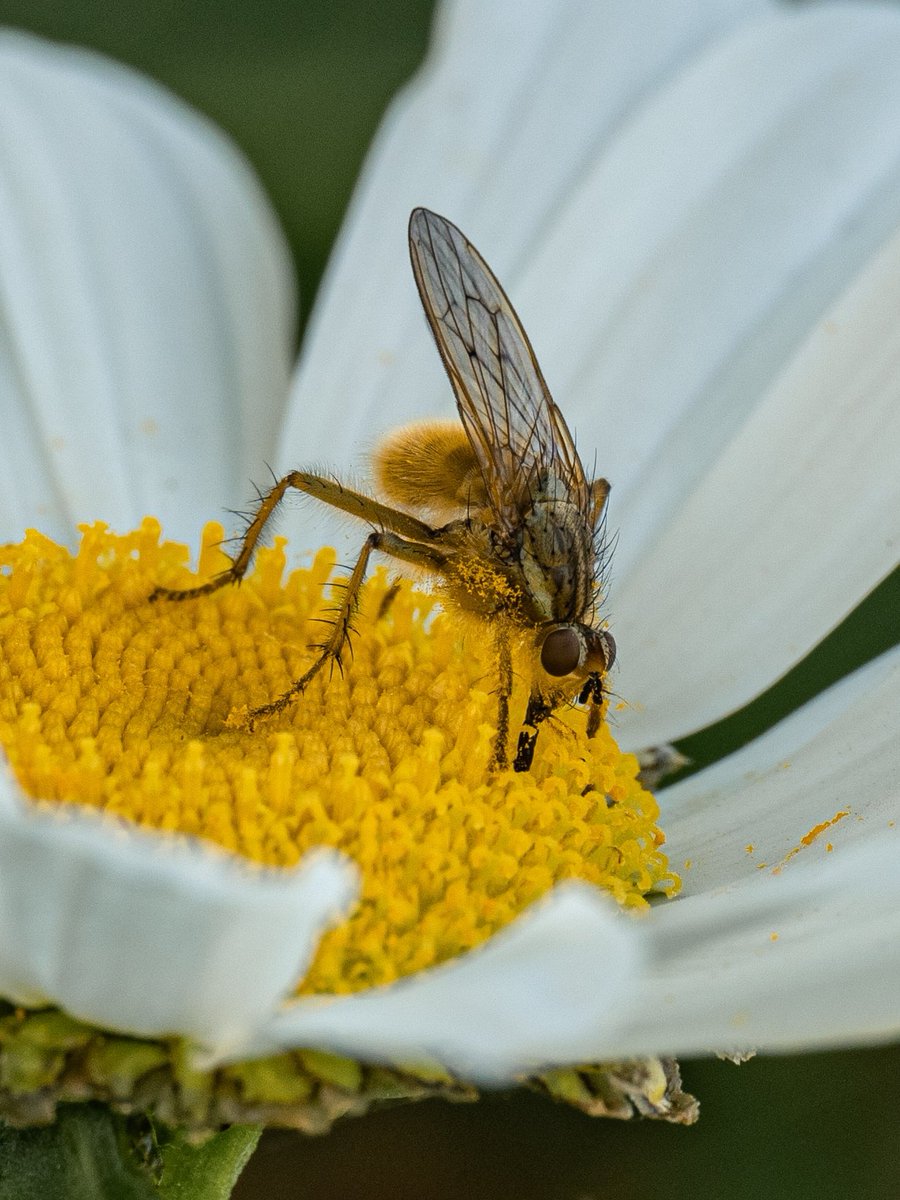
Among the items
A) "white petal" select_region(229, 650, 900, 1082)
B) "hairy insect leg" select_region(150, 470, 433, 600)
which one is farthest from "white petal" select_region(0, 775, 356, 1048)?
"hairy insect leg" select_region(150, 470, 433, 600)

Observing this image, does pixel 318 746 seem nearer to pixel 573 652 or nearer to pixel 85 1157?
pixel 573 652

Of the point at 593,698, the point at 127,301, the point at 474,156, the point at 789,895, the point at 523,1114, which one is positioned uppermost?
the point at 474,156

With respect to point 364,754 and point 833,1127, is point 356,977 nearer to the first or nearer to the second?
point 364,754

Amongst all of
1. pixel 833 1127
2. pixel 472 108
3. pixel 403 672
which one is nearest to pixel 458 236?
pixel 403 672

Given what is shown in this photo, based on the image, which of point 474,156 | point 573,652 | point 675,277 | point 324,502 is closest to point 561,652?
point 573,652

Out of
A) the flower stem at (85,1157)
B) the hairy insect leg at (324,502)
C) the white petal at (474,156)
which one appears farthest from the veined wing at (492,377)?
the flower stem at (85,1157)

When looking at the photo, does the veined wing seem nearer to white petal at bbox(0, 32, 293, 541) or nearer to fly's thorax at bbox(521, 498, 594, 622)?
fly's thorax at bbox(521, 498, 594, 622)

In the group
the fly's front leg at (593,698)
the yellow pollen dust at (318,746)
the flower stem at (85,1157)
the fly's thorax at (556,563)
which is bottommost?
the flower stem at (85,1157)

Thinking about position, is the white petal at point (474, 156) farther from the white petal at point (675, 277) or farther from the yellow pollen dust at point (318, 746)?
the yellow pollen dust at point (318, 746)
